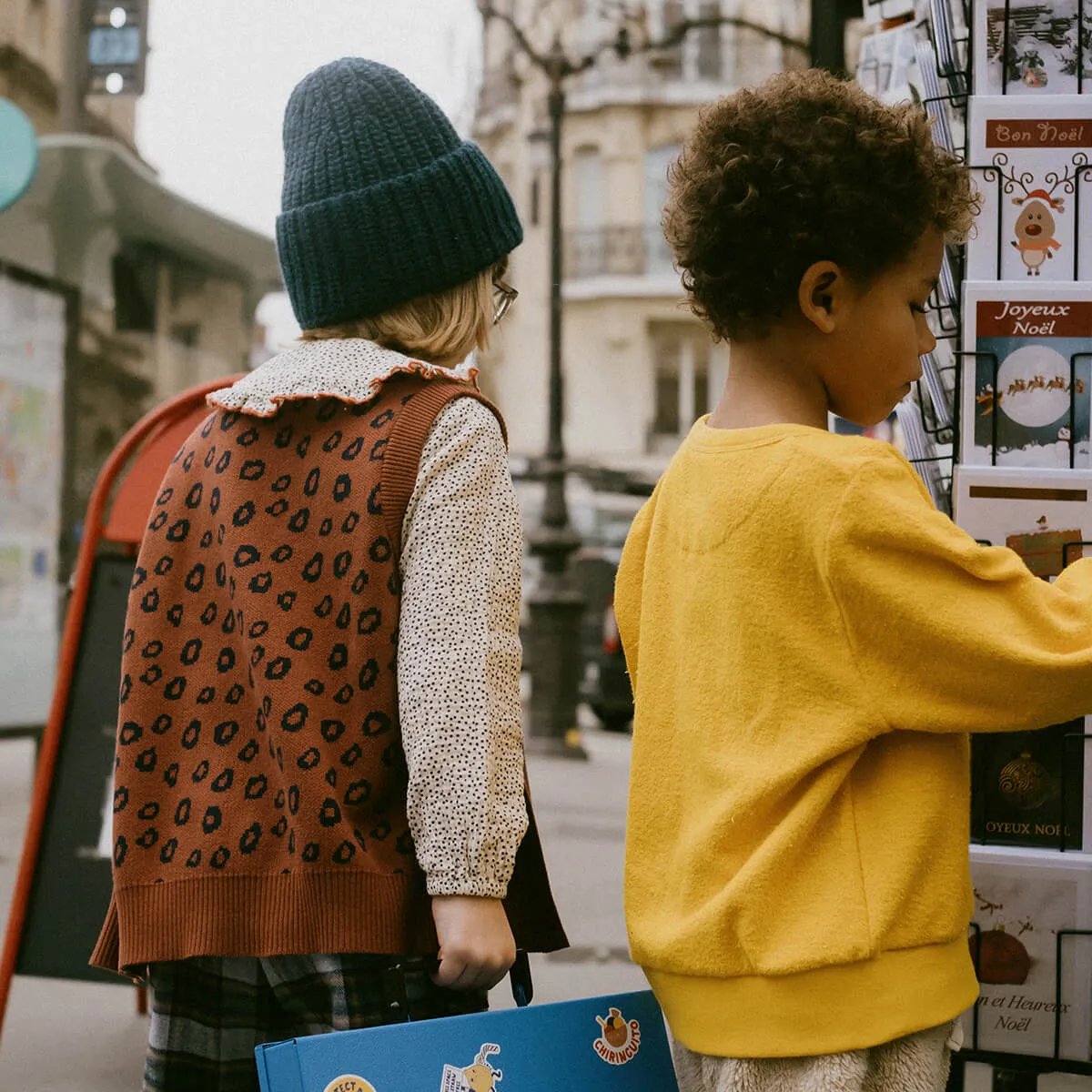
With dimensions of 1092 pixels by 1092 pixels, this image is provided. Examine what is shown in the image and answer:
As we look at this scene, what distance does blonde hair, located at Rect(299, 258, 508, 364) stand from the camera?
65.0 inches

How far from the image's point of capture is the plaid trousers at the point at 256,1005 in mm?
1494

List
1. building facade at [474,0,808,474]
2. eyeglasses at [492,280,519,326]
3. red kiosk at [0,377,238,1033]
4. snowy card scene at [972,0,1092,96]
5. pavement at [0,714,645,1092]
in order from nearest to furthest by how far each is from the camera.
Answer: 1. eyeglasses at [492,280,519,326]
2. snowy card scene at [972,0,1092,96]
3. red kiosk at [0,377,238,1033]
4. pavement at [0,714,645,1092]
5. building facade at [474,0,808,474]

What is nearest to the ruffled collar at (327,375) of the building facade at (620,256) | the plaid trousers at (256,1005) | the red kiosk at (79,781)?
the plaid trousers at (256,1005)

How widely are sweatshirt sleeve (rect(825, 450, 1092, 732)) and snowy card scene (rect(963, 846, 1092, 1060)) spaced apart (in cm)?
57

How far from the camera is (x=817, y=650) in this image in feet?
4.44

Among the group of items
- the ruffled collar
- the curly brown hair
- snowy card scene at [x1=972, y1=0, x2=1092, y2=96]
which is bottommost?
the ruffled collar

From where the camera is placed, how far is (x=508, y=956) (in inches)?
57.6

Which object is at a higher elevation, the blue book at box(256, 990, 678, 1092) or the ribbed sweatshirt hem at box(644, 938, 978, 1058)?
the ribbed sweatshirt hem at box(644, 938, 978, 1058)

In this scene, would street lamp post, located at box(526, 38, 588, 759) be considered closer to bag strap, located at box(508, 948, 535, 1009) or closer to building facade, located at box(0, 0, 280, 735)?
building facade, located at box(0, 0, 280, 735)

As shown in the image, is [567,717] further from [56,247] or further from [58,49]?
[58,49]

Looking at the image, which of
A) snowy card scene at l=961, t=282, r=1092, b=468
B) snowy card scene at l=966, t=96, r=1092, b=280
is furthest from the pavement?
snowy card scene at l=966, t=96, r=1092, b=280

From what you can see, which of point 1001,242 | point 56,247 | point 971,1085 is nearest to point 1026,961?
point 1001,242

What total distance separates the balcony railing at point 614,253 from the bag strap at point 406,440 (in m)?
22.4

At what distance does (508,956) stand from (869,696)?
0.45 metres
